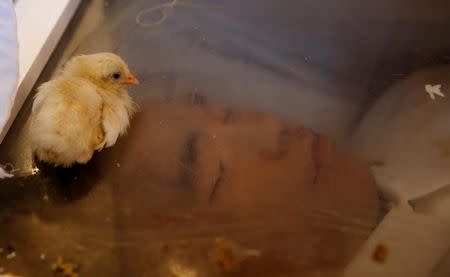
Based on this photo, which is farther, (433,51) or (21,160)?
(433,51)

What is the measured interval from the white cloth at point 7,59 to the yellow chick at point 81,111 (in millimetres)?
73

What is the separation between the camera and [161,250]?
0.91 meters

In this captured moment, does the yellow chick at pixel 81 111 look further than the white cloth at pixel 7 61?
No

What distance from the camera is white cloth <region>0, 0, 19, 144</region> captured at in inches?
38.5

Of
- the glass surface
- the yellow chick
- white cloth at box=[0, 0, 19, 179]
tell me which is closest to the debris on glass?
the glass surface

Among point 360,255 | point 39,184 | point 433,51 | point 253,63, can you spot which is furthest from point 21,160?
point 433,51

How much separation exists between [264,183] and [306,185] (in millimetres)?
82

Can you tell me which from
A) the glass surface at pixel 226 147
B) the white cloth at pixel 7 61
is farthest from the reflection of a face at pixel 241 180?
the white cloth at pixel 7 61

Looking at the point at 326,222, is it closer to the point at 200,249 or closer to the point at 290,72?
the point at 200,249

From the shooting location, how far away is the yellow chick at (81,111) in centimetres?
87

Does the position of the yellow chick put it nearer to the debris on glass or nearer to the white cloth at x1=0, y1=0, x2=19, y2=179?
the white cloth at x1=0, y1=0, x2=19, y2=179

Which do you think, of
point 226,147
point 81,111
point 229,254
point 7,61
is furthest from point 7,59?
point 229,254

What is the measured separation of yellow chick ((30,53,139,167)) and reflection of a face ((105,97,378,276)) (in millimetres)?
95

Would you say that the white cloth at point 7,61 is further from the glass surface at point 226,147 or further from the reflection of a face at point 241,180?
the reflection of a face at point 241,180
